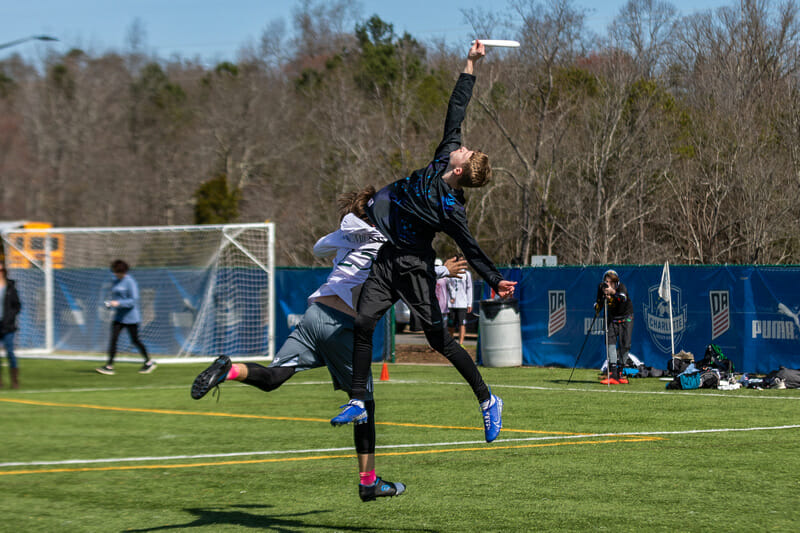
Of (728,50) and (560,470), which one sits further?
(728,50)

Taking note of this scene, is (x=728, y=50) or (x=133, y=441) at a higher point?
(x=728, y=50)

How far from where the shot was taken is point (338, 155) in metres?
40.2

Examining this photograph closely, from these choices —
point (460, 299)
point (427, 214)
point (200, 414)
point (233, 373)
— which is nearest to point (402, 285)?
point (427, 214)

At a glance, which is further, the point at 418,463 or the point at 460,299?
the point at 460,299

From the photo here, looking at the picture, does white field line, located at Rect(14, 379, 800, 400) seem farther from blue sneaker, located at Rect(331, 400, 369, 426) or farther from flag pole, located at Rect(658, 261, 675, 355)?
blue sneaker, located at Rect(331, 400, 369, 426)

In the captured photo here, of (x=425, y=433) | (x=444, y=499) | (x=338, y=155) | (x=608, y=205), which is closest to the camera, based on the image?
(x=444, y=499)

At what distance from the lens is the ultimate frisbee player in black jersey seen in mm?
6070

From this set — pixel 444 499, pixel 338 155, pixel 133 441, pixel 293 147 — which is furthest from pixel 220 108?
pixel 444 499

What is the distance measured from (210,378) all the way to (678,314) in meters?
14.6

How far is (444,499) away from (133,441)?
203 inches

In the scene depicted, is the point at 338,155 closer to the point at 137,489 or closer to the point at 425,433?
the point at 425,433

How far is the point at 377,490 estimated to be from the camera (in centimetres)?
644

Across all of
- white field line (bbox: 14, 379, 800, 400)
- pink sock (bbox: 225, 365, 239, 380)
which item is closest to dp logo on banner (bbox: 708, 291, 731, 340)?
white field line (bbox: 14, 379, 800, 400)

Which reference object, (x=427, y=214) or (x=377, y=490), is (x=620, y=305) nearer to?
(x=377, y=490)
